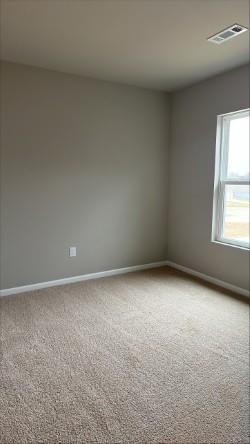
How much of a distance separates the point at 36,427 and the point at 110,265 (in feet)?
8.67

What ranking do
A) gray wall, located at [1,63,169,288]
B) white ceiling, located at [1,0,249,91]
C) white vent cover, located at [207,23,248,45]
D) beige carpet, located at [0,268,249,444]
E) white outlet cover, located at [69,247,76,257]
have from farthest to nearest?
white outlet cover, located at [69,247,76,257] < gray wall, located at [1,63,169,288] < white vent cover, located at [207,23,248,45] < white ceiling, located at [1,0,249,91] < beige carpet, located at [0,268,249,444]

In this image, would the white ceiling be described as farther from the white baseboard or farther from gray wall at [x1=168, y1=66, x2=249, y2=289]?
the white baseboard

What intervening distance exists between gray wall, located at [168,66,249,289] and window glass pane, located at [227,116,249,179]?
0.21 metres

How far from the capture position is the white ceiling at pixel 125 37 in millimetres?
2213

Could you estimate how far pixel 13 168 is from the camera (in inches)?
134

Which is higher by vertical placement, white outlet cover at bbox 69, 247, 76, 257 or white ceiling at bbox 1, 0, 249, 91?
white ceiling at bbox 1, 0, 249, 91

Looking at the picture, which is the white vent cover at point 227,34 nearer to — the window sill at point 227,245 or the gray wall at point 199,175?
the gray wall at point 199,175

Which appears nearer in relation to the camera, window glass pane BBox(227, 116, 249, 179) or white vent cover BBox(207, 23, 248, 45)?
white vent cover BBox(207, 23, 248, 45)

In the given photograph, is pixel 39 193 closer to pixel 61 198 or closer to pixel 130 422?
pixel 61 198

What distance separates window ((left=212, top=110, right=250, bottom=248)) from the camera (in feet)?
11.7

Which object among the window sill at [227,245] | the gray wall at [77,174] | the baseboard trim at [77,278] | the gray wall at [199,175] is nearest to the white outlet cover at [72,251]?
the gray wall at [77,174]

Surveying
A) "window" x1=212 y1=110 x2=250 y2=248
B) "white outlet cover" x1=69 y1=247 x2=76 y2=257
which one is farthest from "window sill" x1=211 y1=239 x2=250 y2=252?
"white outlet cover" x1=69 y1=247 x2=76 y2=257

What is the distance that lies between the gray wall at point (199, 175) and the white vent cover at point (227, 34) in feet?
2.49

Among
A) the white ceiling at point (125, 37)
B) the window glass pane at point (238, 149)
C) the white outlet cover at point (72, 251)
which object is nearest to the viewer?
the white ceiling at point (125, 37)
